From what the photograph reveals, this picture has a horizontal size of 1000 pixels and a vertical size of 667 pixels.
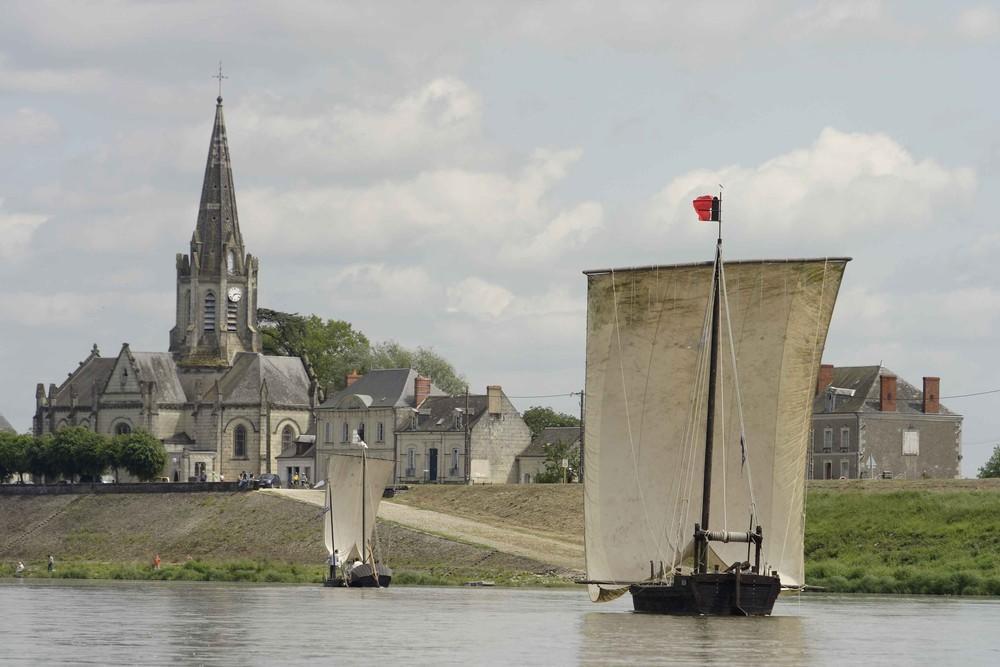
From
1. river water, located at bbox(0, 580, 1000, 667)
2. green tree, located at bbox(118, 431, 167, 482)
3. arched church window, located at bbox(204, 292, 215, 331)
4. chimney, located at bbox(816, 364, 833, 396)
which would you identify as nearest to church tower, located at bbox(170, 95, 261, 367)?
arched church window, located at bbox(204, 292, 215, 331)

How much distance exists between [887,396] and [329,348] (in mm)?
57999

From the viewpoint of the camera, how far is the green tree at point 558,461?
102m

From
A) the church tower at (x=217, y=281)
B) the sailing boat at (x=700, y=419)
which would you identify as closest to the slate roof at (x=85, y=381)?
the church tower at (x=217, y=281)

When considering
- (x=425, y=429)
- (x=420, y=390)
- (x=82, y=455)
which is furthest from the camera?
(x=420, y=390)

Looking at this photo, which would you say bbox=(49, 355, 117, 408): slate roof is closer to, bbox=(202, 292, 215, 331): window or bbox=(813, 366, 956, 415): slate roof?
bbox=(202, 292, 215, 331): window

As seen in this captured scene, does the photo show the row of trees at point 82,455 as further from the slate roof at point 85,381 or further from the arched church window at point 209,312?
the arched church window at point 209,312

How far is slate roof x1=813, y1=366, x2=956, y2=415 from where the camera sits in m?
97.1

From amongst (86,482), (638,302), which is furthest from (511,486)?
(638,302)

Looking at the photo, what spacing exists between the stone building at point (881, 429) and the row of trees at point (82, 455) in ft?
128

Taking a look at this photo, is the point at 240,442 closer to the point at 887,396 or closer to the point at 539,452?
the point at 539,452

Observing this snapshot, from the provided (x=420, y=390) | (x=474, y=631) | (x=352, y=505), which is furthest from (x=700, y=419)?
(x=420, y=390)

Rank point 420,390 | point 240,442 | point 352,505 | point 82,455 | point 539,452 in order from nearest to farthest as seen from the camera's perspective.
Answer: point 352,505 < point 539,452 < point 82,455 < point 420,390 < point 240,442

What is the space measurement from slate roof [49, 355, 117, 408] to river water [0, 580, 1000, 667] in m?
63.8

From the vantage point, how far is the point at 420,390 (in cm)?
11244
